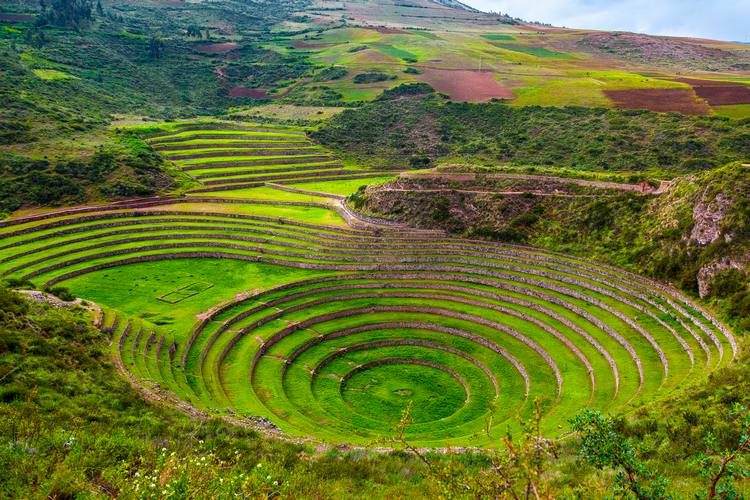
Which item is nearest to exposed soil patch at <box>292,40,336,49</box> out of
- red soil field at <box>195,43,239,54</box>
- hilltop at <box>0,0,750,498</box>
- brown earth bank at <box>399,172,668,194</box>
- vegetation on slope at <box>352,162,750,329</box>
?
red soil field at <box>195,43,239,54</box>

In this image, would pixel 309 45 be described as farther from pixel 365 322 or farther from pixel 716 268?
pixel 716 268

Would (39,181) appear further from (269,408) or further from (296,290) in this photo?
(269,408)

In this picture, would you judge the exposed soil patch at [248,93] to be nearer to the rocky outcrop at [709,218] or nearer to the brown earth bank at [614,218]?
the brown earth bank at [614,218]

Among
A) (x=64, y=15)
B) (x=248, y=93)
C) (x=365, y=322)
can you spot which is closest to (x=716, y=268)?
(x=365, y=322)

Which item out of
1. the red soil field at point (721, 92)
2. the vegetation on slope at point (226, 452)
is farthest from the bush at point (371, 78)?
the vegetation on slope at point (226, 452)

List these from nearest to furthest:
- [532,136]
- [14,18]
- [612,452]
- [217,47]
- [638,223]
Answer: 1. [612,452]
2. [638,223]
3. [532,136]
4. [14,18]
5. [217,47]

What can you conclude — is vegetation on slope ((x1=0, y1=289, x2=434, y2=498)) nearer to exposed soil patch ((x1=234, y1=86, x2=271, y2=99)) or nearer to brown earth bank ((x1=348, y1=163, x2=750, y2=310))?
brown earth bank ((x1=348, y1=163, x2=750, y2=310))
